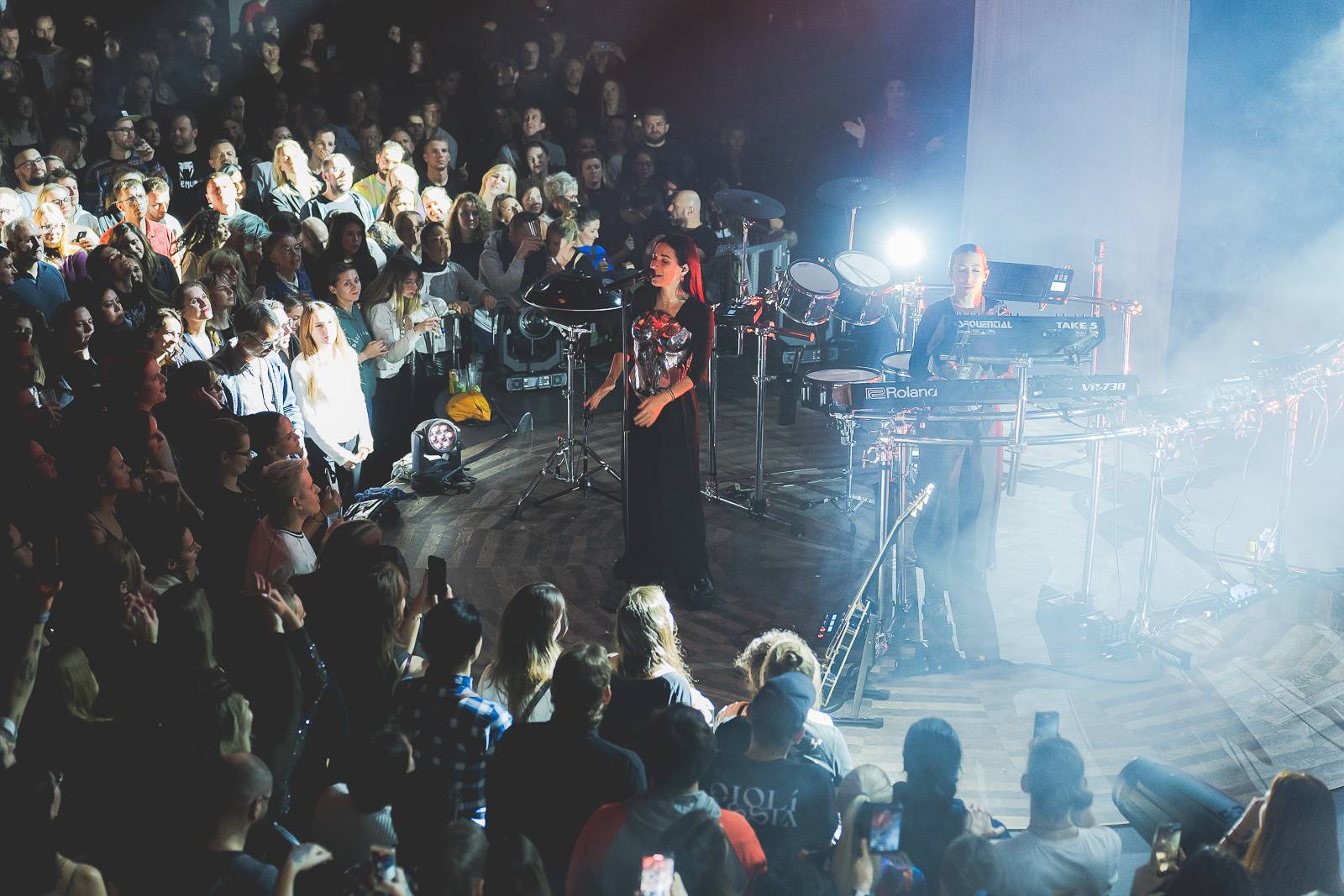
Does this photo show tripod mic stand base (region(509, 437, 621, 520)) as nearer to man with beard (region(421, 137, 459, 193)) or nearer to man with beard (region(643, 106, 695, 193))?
man with beard (region(421, 137, 459, 193))

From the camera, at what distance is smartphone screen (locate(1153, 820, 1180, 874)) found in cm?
270

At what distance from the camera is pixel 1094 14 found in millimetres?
8961

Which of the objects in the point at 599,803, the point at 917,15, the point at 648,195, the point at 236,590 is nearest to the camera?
the point at 599,803

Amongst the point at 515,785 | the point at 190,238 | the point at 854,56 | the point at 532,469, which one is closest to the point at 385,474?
the point at 532,469

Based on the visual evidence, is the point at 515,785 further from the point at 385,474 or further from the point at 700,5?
the point at 700,5

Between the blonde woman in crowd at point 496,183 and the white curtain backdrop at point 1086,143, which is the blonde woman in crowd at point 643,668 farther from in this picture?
the blonde woman in crowd at point 496,183

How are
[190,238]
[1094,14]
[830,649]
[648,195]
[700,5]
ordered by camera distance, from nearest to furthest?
1. [830,649]
2. [190,238]
3. [1094,14]
4. [648,195]
5. [700,5]

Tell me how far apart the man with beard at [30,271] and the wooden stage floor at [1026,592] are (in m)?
2.30

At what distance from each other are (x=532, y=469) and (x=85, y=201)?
3993 millimetres

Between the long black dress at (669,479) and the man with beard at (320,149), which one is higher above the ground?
the man with beard at (320,149)

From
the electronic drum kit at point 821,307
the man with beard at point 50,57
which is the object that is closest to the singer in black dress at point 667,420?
the electronic drum kit at point 821,307

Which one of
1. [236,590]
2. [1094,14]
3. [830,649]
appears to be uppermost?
[1094,14]

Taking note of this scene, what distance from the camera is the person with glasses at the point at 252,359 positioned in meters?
6.03

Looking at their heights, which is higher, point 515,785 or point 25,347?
point 25,347
